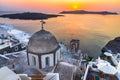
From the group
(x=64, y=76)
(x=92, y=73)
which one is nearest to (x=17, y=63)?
(x=64, y=76)

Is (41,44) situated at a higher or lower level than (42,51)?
higher

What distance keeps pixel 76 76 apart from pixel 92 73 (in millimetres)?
2521

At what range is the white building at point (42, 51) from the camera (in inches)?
733

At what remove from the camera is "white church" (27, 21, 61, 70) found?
61.1 feet

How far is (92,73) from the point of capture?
16.5 m

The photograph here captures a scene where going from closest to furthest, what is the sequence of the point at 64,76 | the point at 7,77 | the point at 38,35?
1. the point at 7,77
2. the point at 64,76
3. the point at 38,35

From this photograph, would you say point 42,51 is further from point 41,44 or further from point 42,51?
point 41,44

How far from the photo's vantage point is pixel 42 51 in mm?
18594

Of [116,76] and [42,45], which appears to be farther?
[42,45]

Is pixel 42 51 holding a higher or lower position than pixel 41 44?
lower

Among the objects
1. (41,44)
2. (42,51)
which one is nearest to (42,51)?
(42,51)

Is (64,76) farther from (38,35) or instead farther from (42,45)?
(38,35)

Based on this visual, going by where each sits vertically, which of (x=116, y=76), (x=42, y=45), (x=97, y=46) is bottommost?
(x=97, y=46)

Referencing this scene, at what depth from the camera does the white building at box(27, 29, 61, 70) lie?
18609mm
